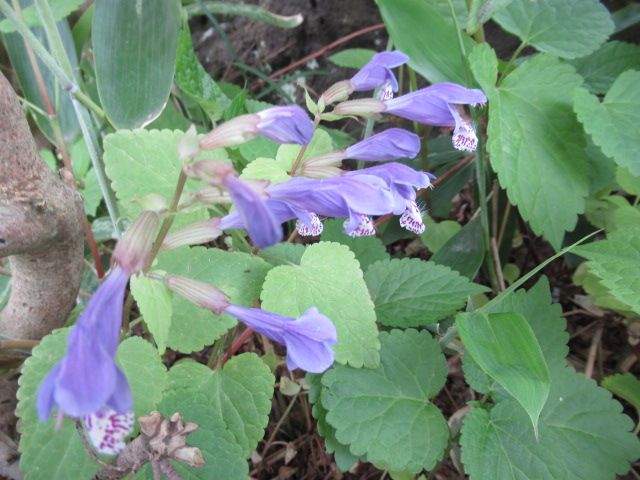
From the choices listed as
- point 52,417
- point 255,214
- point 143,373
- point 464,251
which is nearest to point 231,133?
point 255,214

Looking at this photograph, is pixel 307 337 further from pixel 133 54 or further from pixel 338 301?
pixel 133 54

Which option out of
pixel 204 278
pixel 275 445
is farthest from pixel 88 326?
pixel 275 445

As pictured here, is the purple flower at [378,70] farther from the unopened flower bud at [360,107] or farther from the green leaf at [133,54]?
the green leaf at [133,54]

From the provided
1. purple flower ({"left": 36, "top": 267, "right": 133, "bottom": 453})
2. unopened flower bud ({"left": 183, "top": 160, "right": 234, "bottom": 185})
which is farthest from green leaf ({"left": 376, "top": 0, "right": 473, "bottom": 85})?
purple flower ({"left": 36, "top": 267, "right": 133, "bottom": 453})

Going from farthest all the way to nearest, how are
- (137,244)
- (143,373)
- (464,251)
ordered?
(464,251) → (143,373) → (137,244)

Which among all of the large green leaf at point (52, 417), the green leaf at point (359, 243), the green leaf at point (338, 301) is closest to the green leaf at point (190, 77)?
the green leaf at point (359, 243)
